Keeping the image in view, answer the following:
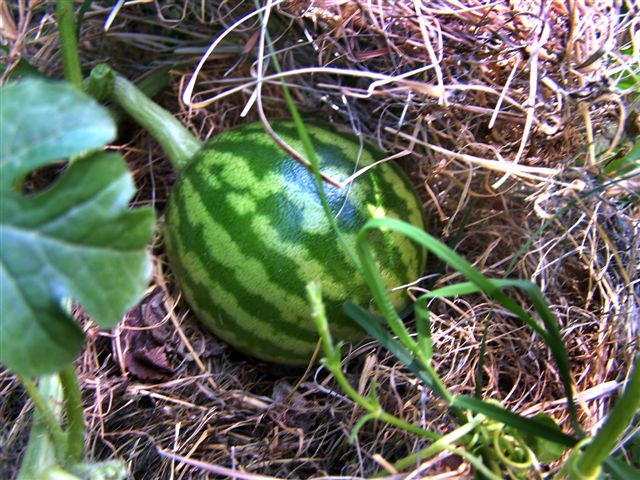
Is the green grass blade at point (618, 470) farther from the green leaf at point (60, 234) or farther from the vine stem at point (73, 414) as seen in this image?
the vine stem at point (73, 414)

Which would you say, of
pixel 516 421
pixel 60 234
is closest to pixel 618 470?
pixel 516 421

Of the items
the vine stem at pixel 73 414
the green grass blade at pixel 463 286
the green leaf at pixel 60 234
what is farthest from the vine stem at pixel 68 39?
the green grass blade at pixel 463 286

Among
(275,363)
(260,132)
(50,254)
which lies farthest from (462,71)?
(50,254)

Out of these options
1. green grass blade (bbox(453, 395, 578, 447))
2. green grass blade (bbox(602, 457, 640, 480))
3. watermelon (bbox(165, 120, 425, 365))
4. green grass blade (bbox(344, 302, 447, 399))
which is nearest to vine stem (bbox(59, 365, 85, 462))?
watermelon (bbox(165, 120, 425, 365))

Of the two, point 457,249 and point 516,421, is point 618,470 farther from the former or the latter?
point 457,249

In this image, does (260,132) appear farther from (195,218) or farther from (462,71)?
(462,71)

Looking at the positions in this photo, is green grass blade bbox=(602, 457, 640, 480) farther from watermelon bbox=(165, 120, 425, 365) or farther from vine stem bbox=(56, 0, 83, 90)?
vine stem bbox=(56, 0, 83, 90)
